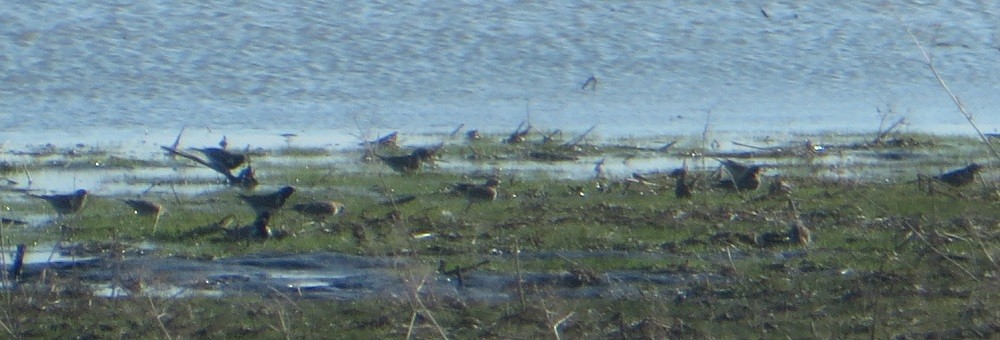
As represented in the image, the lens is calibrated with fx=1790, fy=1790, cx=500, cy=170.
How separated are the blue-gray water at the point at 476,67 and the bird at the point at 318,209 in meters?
5.33

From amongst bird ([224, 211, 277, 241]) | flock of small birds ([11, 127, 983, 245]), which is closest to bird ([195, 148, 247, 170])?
flock of small birds ([11, 127, 983, 245])

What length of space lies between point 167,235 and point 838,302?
13.2 feet

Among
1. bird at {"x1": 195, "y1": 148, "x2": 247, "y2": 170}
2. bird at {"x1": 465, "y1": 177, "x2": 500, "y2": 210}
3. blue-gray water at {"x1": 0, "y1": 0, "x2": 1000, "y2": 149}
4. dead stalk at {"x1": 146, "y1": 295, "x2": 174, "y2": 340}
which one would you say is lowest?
blue-gray water at {"x1": 0, "y1": 0, "x2": 1000, "y2": 149}

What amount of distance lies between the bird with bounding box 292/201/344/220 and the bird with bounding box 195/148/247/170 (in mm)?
1599

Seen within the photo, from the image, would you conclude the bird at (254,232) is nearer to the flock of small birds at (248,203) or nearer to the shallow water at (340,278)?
the flock of small birds at (248,203)

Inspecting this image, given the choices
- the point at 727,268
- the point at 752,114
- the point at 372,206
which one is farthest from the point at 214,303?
the point at 752,114

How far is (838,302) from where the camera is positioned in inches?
305

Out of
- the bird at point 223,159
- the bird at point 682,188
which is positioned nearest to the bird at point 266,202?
the bird at point 223,159

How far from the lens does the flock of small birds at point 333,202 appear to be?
32.1 ft

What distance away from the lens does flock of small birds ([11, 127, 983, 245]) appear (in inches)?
385

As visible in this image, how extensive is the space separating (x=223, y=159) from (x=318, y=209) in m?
1.85

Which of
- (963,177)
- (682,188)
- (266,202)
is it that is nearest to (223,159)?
(266,202)

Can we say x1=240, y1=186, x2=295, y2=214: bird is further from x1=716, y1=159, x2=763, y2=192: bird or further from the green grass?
x1=716, y1=159, x2=763, y2=192: bird

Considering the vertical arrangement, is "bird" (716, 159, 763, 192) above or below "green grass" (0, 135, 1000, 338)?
below
